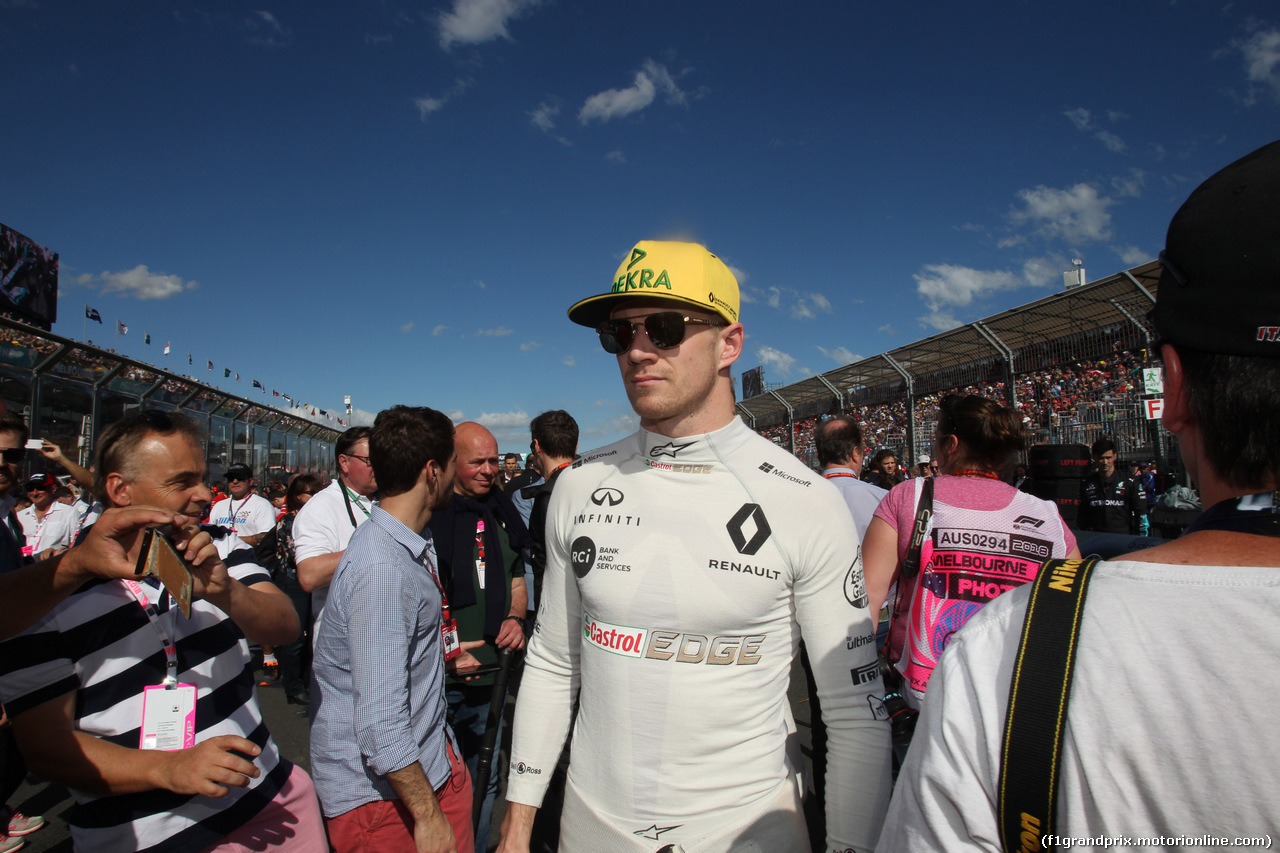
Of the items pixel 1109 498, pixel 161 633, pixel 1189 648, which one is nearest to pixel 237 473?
pixel 161 633

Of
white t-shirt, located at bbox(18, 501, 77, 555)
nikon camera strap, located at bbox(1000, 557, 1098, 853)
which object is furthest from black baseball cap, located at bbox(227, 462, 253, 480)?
nikon camera strap, located at bbox(1000, 557, 1098, 853)

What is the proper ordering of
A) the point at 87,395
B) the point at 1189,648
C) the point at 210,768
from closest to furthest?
the point at 1189,648 → the point at 210,768 → the point at 87,395

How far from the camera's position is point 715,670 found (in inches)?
59.9

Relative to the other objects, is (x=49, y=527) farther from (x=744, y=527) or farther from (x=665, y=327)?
(x=744, y=527)

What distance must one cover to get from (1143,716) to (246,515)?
8.05 metres

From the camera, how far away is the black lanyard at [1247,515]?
0.68 metres

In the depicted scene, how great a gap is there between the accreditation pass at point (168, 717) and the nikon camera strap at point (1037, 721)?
2054 mm

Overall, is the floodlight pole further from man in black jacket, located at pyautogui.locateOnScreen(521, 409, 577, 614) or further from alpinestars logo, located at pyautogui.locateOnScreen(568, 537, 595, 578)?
alpinestars logo, located at pyautogui.locateOnScreen(568, 537, 595, 578)

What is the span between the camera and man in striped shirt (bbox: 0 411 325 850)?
5.17ft

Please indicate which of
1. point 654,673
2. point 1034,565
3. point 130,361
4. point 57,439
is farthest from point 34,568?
point 130,361

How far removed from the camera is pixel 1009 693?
71 centimetres

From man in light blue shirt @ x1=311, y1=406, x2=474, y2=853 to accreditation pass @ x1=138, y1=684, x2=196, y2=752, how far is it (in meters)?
0.43

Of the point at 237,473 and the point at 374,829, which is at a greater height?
the point at 237,473

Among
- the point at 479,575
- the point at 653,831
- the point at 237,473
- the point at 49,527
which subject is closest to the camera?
the point at 653,831
